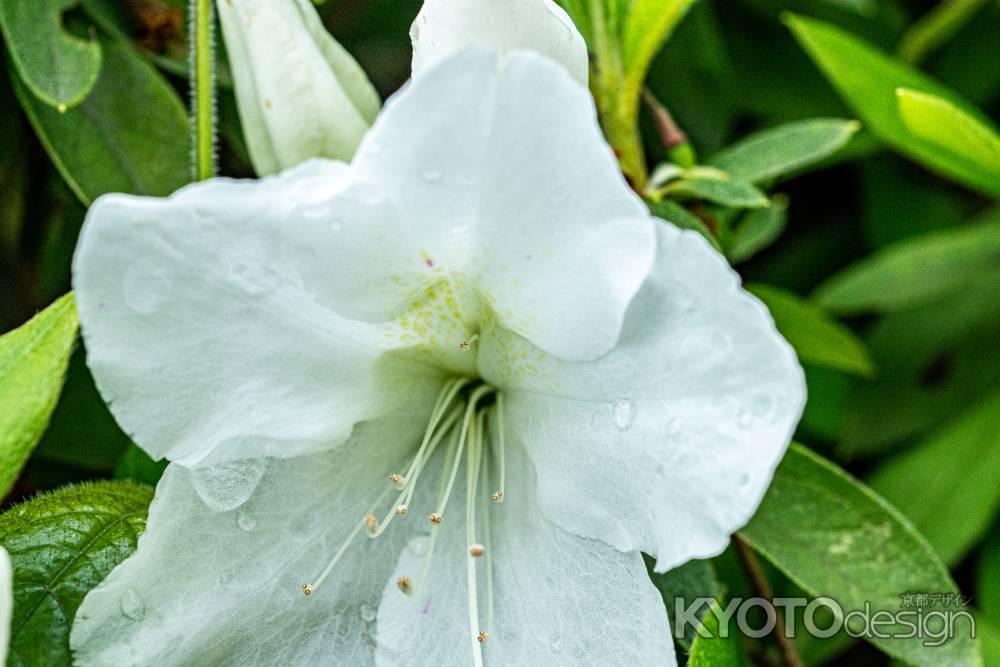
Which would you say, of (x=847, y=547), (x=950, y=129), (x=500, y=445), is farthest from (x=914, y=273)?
(x=500, y=445)

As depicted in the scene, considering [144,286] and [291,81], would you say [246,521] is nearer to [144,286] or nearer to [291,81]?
[144,286]

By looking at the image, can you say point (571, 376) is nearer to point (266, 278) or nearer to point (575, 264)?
point (575, 264)

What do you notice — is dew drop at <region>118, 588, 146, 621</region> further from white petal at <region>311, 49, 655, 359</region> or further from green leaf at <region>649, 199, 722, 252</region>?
green leaf at <region>649, 199, 722, 252</region>

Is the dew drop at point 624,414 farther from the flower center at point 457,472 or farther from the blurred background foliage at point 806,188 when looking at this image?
the blurred background foliage at point 806,188

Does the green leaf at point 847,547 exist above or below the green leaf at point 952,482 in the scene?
above

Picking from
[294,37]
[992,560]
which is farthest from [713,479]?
[992,560]

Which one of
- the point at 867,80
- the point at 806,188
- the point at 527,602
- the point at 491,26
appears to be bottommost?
the point at 806,188

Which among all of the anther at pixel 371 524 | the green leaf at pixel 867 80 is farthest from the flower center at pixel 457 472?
the green leaf at pixel 867 80
